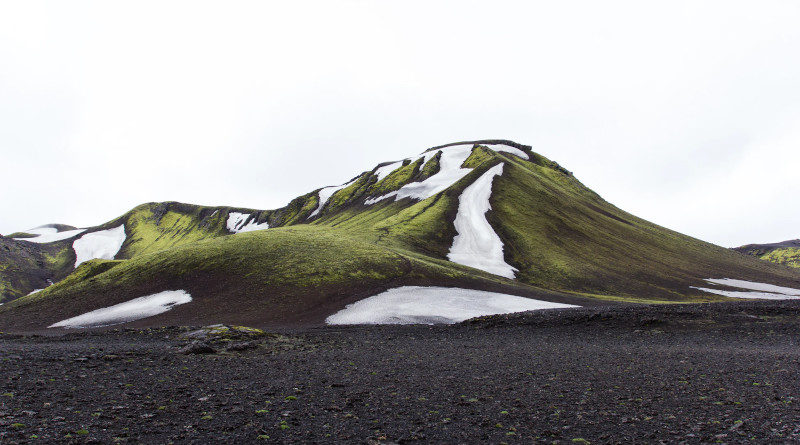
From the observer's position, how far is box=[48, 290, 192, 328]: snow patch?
127 ft

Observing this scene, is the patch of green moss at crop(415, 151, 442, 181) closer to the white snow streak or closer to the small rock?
the white snow streak

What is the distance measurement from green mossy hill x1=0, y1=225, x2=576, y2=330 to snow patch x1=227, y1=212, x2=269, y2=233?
3875 inches

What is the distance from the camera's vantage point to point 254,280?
154 ft

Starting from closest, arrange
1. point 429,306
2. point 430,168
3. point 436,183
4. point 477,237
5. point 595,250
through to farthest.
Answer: point 429,306 < point 477,237 < point 595,250 < point 436,183 < point 430,168

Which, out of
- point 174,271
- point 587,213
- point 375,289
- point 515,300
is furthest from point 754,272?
point 174,271

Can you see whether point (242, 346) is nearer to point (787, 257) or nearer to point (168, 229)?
point (168, 229)

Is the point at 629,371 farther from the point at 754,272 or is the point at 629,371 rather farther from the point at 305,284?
the point at 754,272

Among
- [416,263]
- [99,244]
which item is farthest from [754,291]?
[99,244]

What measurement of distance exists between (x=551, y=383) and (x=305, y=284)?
117 feet

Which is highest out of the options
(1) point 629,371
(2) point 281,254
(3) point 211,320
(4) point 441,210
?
(4) point 441,210

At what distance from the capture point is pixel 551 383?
1360 cm

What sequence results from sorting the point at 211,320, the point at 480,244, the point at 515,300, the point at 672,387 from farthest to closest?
the point at 480,244 → the point at 515,300 → the point at 211,320 → the point at 672,387

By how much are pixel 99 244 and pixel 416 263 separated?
178 meters

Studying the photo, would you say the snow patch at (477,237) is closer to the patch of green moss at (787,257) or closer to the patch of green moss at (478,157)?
the patch of green moss at (478,157)
